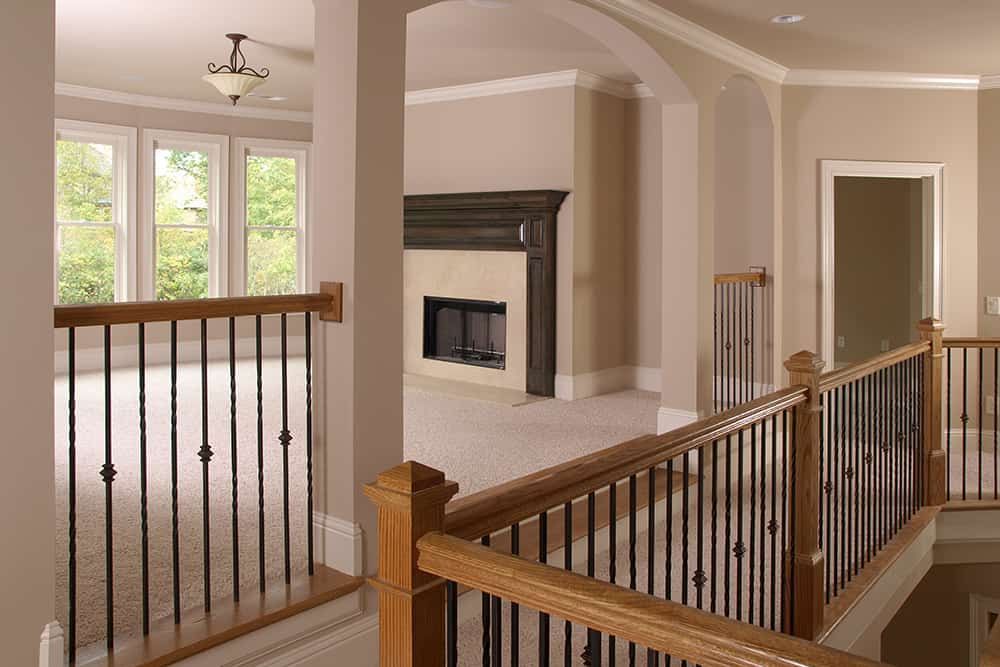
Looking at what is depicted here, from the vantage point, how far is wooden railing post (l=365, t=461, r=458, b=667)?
1419mm

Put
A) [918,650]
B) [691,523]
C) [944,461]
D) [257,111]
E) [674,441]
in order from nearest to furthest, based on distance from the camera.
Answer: [674,441] → [691,523] → [944,461] → [918,650] → [257,111]

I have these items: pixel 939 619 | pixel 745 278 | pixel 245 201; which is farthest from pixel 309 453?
pixel 245 201

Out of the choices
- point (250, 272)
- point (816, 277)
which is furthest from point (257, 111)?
point (816, 277)

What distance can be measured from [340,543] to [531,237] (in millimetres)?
4406

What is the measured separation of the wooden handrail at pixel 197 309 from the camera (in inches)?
94.6

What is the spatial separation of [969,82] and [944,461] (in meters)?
3.11

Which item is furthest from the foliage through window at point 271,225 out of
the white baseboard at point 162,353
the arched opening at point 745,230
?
the arched opening at point 745,230

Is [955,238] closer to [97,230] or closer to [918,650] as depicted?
[918,650]

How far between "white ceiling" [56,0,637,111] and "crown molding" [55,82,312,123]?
0.18m

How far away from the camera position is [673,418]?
5.41 m

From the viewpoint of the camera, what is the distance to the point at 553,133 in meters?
7.08

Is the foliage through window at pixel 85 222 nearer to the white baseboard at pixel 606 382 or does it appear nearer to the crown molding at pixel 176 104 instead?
the crown molding at pixel 176 104

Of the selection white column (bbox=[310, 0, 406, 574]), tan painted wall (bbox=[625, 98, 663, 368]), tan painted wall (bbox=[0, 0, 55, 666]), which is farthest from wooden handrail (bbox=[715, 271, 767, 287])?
tan painted wall (bbox=[0, 0, 55, 666])

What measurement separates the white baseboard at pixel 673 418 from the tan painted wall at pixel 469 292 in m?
2.02
